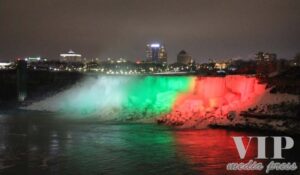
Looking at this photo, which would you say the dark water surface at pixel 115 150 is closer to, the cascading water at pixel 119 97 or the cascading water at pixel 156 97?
the cascading water at pixel 156 97

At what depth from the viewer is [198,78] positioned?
45.2 meters

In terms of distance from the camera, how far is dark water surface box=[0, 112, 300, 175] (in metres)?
23.4

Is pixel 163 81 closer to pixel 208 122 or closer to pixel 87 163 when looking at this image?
pixel 208 122

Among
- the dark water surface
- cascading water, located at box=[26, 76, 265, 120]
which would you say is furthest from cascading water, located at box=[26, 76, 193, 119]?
the dark water surface

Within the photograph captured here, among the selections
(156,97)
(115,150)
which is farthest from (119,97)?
(115,150)

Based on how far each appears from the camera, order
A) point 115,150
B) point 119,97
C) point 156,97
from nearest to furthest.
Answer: point 115,150 < point 156,97 < point 119,97

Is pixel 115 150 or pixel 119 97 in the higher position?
pixel 119 97

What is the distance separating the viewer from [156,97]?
47125 mm

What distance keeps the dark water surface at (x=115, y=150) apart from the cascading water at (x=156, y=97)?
4.31m

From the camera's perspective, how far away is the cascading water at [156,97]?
4062cm

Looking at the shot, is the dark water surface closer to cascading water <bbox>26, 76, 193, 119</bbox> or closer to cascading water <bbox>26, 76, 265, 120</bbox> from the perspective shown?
cascading water <bbox>26, 76, 265, 120</bbox>

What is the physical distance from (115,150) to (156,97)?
1944 cm

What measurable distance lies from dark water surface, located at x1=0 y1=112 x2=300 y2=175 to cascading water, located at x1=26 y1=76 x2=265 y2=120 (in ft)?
14.1

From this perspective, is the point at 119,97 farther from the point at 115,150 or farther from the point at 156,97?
the point at 115,150
